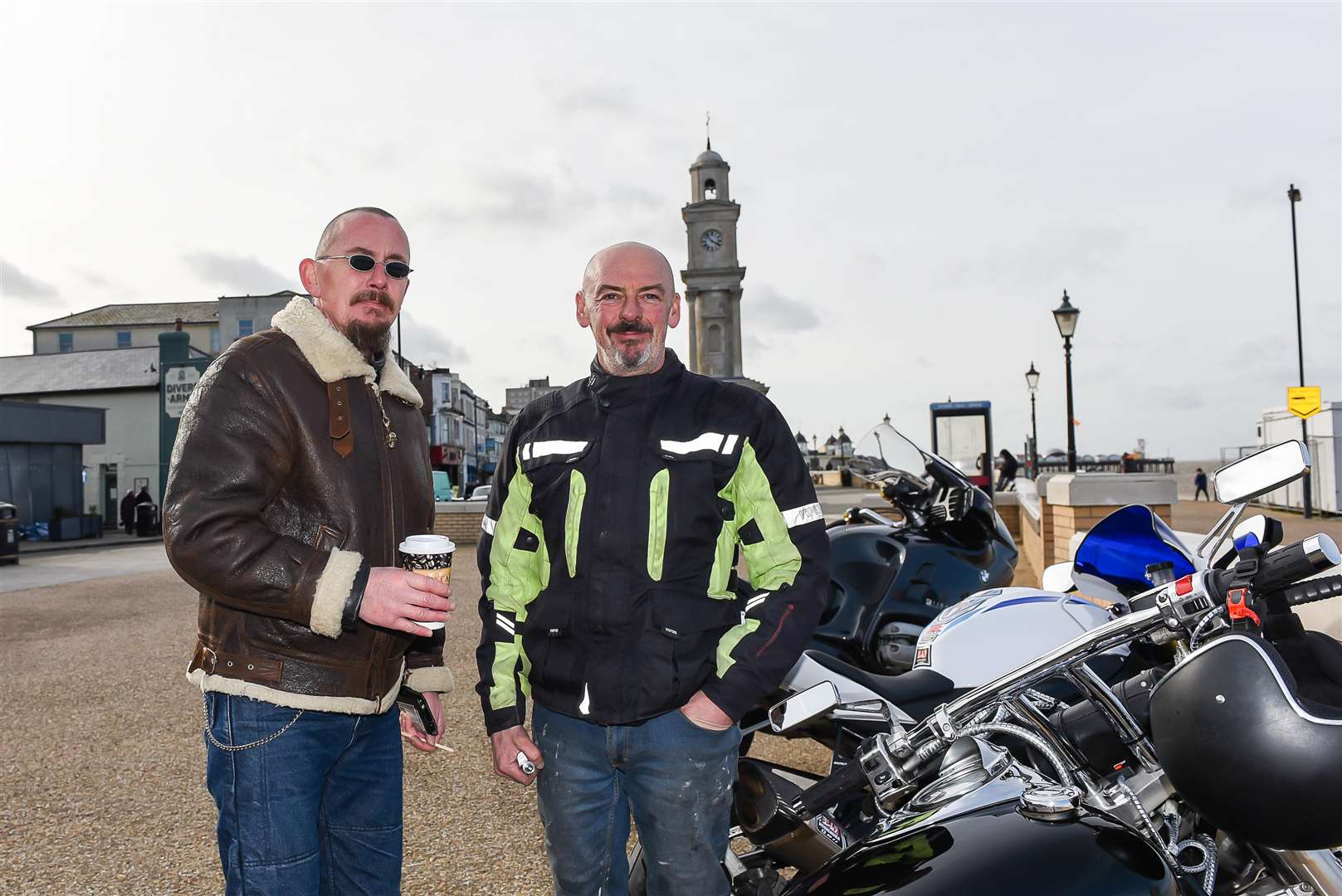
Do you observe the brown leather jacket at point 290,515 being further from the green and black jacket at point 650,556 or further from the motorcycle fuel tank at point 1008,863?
the motorcycle fuel tank at point 1008,863

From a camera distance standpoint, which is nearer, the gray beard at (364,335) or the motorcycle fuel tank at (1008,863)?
the motorcycle fuel tank at (1008,863)

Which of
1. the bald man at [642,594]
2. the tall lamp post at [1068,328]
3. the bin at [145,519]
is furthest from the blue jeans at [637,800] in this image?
the bin at [145,519]

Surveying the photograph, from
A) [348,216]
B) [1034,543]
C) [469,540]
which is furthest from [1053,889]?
[469,540]

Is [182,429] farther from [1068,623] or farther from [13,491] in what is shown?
[13,491]

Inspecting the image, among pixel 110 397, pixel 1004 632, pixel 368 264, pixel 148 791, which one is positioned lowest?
pixel 148 791

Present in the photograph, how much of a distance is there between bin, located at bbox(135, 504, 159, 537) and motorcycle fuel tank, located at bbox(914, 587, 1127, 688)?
31144 mm

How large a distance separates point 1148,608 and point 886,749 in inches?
24.7

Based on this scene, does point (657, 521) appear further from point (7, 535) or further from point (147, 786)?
point (7, 535)

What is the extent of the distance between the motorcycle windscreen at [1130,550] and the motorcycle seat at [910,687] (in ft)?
1.62

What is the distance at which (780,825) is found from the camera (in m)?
2.57

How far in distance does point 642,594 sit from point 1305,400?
81.9 ft

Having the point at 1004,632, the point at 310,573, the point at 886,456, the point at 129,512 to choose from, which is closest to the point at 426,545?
the point at 310,573

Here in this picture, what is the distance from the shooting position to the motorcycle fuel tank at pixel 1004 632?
256cm

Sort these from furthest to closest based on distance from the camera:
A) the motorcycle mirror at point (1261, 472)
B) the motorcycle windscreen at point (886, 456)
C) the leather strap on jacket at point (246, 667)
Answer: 1. the motorcycle windscreen at point (886, 456)
2. the leather strap on jacket at point (246, 667)
3. the motorcycle mirror at point (1261, 472)
